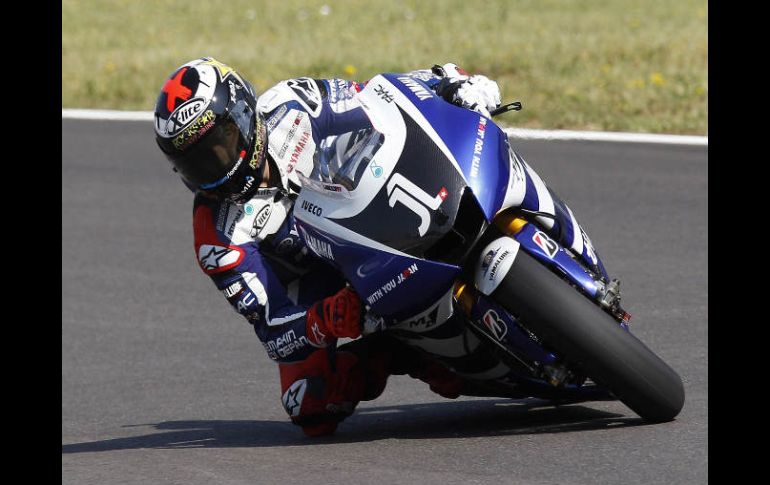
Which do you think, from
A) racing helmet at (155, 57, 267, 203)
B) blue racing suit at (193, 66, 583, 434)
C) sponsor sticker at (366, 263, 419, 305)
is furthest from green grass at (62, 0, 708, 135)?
sponsor sticker at (366, 263, 419, 305)

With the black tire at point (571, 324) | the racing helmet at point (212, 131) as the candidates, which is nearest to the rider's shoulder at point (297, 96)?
the racing helmet at point (212, 131)

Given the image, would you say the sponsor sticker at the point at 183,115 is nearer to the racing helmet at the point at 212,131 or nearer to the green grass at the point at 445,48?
the racing helmet at the point at 212,131

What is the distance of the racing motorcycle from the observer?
4.21 metres

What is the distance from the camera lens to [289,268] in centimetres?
529

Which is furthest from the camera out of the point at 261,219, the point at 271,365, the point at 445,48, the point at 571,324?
the point at 445,48

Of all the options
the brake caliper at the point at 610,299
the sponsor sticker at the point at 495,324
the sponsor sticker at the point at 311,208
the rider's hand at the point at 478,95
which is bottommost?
the sponsor sticker at the point at 495,324

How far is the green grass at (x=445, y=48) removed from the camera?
11547 mm

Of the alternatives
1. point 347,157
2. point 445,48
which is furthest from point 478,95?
point 445,48

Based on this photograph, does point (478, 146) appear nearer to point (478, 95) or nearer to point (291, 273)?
point (478, 95)

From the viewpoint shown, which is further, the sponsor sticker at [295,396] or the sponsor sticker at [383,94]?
the sponsor sticker at [295,396]

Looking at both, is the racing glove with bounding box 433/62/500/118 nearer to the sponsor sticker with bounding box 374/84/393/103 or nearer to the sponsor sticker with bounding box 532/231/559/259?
the sponsor sticker with bounding box 374/84/393/103

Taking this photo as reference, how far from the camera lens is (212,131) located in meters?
4.89

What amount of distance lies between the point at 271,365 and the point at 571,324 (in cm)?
306

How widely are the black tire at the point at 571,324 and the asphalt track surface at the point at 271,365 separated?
0.34 meters
